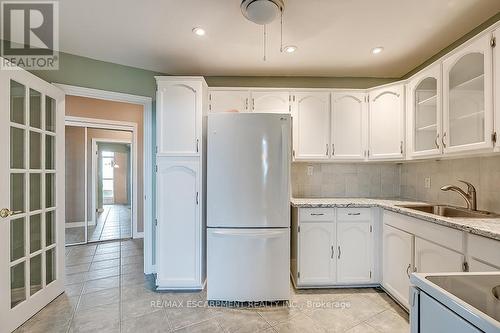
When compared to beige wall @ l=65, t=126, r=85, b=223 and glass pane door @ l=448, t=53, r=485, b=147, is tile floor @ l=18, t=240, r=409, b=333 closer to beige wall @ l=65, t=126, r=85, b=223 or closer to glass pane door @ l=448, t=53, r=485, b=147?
glass pane door @ l=448, t=53, r=485, b=147

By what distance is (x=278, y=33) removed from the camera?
2049 mm

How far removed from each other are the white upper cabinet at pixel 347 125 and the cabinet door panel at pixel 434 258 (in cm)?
115

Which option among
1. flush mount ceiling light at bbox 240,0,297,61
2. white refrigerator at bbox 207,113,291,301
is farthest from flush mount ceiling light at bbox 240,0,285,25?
white refrigerator at bbox 207,113,291,301

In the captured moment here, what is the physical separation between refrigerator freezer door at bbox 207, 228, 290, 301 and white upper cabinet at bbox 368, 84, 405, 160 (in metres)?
1.48

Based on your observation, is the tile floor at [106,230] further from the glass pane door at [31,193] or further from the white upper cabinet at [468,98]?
the white upper cabinet at [468,98]

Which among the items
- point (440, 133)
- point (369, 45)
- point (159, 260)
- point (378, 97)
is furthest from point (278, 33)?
point (159, 260)

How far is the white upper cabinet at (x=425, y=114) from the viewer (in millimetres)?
2031

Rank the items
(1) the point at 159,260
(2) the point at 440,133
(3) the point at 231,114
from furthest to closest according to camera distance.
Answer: (1) the point at 159,260 → (3) the point at 231,114 → (2) the point at 440,133

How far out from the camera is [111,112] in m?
4.03

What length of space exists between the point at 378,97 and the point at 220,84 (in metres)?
1.89

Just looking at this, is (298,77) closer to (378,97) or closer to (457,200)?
(378,97)

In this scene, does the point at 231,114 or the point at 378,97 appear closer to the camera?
the point at 231,114

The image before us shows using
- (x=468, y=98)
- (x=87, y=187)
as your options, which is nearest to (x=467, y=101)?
(x=468, y=98)

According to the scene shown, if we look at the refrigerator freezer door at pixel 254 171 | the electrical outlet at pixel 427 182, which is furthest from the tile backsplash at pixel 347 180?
the refrigerator freezer door at pixel 254 171
